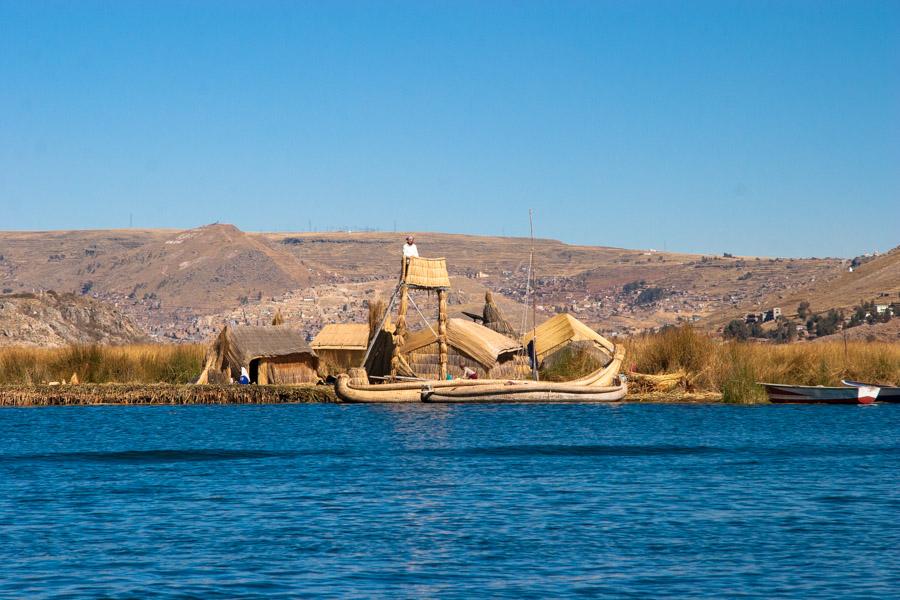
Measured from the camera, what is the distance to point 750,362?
151ft

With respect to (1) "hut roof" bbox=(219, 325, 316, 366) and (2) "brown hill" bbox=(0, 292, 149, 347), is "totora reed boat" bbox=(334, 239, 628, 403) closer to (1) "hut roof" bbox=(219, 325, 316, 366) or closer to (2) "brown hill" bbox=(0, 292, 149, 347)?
(1) "hut roof" bbox=(219, 325, 316, 366)

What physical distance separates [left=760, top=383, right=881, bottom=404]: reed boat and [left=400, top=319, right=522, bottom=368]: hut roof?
10292 millimetres

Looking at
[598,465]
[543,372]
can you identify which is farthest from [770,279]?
[598,465]

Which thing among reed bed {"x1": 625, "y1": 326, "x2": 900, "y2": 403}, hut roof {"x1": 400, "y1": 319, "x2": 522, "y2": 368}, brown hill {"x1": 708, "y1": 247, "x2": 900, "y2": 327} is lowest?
reed bed {"x1": 625, "y1": 326, "x2": 900, "y2": 403}

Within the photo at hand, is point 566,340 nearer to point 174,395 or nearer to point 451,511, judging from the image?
point 174,395

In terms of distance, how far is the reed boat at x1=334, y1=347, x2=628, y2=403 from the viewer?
141 feet

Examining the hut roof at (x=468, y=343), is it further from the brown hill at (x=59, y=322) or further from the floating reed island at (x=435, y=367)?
the brown hill at (x=59, y=322)

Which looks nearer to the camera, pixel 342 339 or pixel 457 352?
pixel 457 352

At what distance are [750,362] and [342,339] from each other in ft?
63.0

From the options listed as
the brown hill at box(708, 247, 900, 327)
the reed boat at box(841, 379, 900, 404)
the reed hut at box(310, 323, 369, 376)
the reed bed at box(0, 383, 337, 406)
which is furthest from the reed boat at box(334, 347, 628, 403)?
the brown hill at box(708, 247, 900, 327)

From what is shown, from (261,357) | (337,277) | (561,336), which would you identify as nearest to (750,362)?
(561,336)

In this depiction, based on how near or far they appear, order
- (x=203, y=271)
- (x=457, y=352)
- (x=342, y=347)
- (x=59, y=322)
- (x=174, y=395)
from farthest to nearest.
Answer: (x=203, y=271) < (x=59, y=322) < (x=342, y=347) < (x=457, y=352) < (x=174, y=395)

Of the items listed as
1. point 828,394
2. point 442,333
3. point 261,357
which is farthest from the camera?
point 261,357

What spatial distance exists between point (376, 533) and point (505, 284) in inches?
5698
